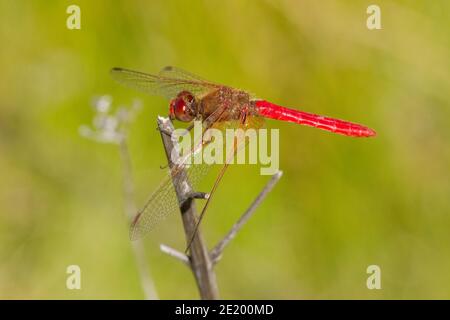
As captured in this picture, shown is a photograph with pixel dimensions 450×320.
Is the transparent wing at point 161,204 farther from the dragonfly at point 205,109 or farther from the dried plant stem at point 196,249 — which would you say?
the dried plant stem at point 196,249

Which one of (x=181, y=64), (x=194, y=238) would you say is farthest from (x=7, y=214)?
(x=194, y=238)

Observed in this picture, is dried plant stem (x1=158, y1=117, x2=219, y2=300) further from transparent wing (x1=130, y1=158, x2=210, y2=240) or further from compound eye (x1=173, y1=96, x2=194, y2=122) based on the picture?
compound eye (x1=173, y1=96, x2=194, y2=122)

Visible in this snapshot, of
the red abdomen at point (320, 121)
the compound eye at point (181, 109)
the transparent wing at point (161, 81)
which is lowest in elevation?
the red abdomen at point (320, 121)

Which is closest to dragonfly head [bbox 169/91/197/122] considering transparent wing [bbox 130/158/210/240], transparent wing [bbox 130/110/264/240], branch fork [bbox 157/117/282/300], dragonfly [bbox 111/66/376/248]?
dragonfly [bbox 111/66/376/248]

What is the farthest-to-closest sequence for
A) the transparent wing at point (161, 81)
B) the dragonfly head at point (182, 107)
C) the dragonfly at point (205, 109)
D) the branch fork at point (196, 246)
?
1. the transparent wing at point (161, 81)
2. the dragonfly head at point (182, 107)
3. the dragonfly at point (205, 109)
4. the branch fork at point (196, 246)

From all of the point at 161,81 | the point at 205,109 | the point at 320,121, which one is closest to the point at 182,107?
the point at 205,109

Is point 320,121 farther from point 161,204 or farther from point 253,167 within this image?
point 161,204

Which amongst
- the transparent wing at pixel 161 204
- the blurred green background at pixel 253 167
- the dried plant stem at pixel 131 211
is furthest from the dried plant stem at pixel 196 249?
the blurred green background at pixel 253 167
